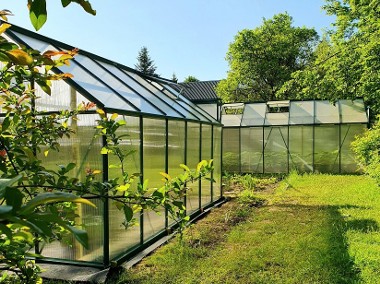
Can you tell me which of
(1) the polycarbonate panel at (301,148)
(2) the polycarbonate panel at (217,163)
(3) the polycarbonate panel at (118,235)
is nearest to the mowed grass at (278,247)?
(3) the polycarbonate panel at (118,235)

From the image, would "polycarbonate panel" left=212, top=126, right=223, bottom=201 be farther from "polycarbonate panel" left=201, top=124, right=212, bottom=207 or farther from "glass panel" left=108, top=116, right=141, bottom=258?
"glass panel" left=108, top=116, right=141, bottom=258

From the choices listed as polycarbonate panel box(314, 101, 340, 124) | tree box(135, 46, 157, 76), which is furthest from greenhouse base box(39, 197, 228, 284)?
tree box(135, 46, 157, 76)

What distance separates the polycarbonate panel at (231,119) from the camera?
1378cm

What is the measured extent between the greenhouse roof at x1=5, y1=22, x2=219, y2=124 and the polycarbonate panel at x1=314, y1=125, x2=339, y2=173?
6718 millimetres

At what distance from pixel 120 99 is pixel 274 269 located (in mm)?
2958

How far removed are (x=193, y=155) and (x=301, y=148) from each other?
7404 mm

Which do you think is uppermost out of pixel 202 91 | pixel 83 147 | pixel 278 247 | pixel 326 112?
pixel 202 91

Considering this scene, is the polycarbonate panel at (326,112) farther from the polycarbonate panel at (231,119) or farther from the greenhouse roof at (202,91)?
the greenhouse roof at (202,91)

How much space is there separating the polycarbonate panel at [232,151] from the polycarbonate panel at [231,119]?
0.79 feet

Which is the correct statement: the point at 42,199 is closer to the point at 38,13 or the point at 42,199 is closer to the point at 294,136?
the point at 38,13

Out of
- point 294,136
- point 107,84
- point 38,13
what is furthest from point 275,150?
point 38,13

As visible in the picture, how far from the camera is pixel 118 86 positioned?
18.1 ft

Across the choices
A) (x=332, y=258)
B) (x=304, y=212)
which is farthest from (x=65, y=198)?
(x=304, y=212)

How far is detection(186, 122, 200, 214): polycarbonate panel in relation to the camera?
21.1 feet
